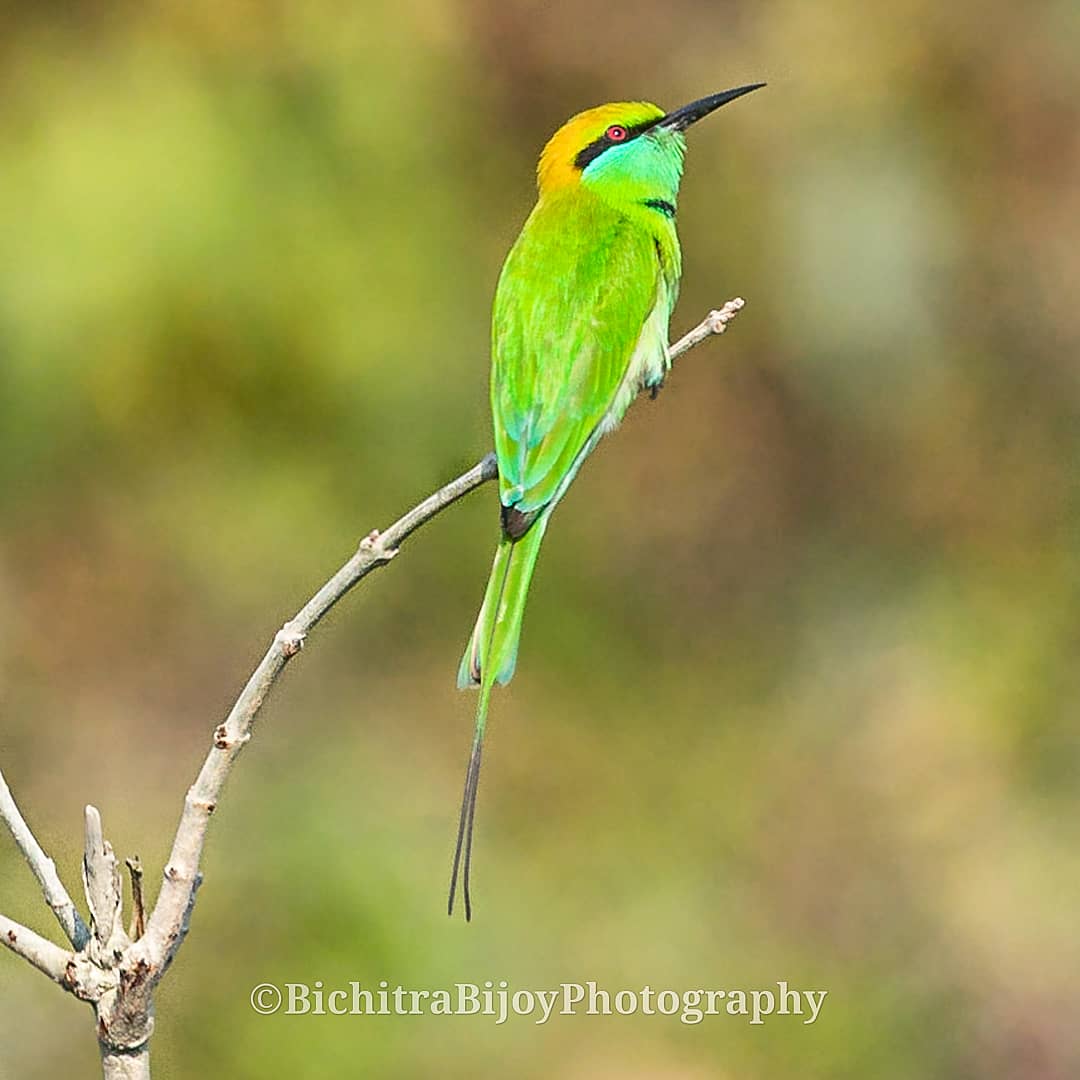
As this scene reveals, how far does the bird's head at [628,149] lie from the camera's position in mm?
2656

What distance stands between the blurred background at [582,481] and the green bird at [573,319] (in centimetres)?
179

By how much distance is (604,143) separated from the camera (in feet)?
8.79

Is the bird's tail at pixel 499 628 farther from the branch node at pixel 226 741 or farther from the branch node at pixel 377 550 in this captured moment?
the branch node at pixel 226 741

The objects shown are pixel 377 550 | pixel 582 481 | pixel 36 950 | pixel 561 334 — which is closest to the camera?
pixel 36 950

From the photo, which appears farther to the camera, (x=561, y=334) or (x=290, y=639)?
(x=561, y=334)

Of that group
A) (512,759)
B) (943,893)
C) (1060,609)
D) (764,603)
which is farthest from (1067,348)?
(512,759)

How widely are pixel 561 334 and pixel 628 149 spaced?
0.42 meters

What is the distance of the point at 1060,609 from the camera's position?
489cm

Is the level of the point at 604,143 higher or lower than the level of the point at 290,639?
higher

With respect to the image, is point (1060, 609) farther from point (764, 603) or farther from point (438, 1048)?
point (438, 1048)

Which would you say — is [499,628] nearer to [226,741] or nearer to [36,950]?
[226,741]

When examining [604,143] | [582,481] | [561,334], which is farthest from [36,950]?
[582,481]

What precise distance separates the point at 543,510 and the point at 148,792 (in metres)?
2.56

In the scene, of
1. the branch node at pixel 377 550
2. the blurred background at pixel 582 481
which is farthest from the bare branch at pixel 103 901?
the blurred background at pixel 582 481
